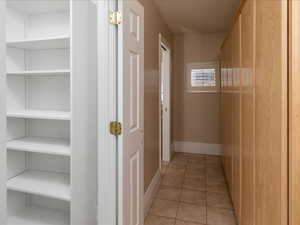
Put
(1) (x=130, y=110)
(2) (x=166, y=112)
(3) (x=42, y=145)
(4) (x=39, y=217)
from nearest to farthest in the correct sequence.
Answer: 1. (1) (x=130, y=110)
2. (3) (x=42, y=145)
3. (4) (x=39, y=217)
4. (2) (x=166, y=112)

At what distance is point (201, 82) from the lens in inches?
175

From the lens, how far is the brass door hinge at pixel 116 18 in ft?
4.43

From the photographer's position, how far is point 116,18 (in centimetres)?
135

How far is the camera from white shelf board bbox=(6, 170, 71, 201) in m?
1.59

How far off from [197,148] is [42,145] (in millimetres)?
3514

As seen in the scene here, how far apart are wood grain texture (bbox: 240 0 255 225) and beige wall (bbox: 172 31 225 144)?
2.83 m

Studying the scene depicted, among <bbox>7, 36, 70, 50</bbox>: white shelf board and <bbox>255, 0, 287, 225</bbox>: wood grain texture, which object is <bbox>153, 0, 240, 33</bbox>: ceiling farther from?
<bbox>255, 0, 287, 225</bbox>: wood grain texture

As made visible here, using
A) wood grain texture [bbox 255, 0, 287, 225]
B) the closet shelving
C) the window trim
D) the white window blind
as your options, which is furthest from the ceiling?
wood grain texture [bbox 255, 0, 287, 225]

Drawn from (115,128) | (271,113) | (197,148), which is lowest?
(197,148)

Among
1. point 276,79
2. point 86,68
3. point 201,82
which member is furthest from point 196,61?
point 276,79

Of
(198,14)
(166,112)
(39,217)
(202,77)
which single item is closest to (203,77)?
(202,77)

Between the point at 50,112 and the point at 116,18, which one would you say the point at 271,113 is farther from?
the point at 50,112

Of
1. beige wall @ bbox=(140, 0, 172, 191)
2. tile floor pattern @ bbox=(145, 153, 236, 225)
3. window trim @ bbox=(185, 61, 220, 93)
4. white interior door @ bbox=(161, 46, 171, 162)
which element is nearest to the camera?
tile floor pattern @ bbox=(145, 153, 236, 225)

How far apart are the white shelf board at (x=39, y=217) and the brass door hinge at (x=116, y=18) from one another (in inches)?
67.8
